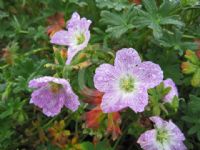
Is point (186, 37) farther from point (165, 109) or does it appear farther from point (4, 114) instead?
point (4, 114)

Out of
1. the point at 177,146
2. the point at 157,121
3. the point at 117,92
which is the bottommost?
the point at 177,146

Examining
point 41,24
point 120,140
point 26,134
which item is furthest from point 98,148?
point 41,24

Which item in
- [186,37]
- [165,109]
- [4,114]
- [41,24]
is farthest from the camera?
[41,24]

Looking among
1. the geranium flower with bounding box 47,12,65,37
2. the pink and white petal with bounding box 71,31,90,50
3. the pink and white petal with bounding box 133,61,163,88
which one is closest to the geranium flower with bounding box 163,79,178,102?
the pink and white petal with bounding box 133,61,163,88

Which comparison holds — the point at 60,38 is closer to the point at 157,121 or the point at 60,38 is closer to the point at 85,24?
the point at 85,24

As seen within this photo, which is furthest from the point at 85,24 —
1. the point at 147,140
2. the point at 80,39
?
the point at 147,140

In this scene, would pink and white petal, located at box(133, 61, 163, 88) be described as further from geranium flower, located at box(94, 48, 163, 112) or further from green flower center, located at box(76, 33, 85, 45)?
green flower center, located at box(76, 33, 85, 45)
